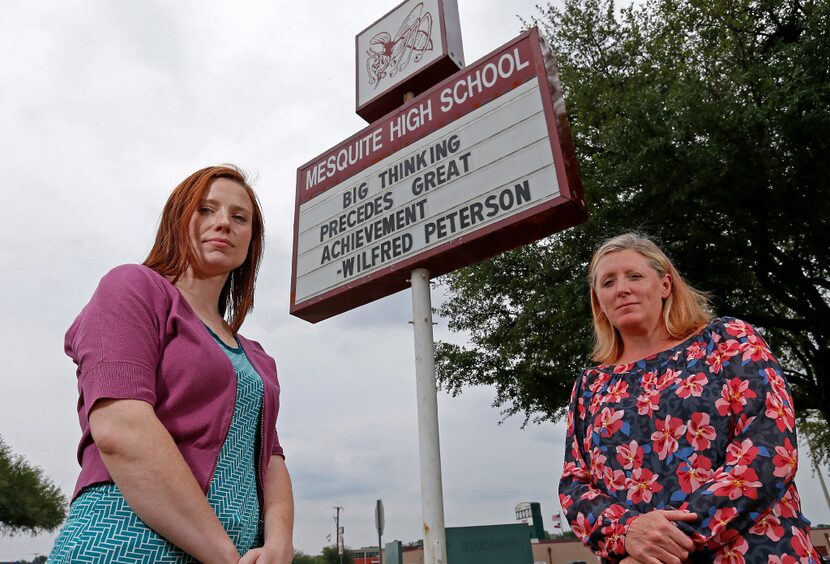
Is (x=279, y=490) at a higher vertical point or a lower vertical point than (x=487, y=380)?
lower

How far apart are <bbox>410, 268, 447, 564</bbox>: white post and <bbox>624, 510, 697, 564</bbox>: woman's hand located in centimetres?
285

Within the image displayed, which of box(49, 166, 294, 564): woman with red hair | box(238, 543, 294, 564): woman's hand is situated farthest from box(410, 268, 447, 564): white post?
box(238, 543, 294, 564): woman's hand

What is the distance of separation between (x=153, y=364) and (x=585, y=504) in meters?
1.53

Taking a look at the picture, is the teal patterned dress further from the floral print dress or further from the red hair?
the floral print dress

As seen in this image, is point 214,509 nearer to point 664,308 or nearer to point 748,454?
point 748,454

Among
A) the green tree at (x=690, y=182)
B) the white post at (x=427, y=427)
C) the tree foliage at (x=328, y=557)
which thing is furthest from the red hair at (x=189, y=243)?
the tree foliage at (x=328, y=557)

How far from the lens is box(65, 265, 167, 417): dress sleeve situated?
1.11 meters

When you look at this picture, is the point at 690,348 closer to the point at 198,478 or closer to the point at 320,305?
the point at 198,478

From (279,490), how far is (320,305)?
14.2 feet

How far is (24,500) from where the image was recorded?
31.8 m

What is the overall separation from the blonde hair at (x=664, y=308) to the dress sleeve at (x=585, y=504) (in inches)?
9.3

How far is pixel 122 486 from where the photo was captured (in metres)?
1.05

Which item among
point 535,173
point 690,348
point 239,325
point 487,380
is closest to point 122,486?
point 239,325

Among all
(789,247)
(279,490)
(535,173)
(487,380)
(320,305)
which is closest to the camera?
(279,490)
